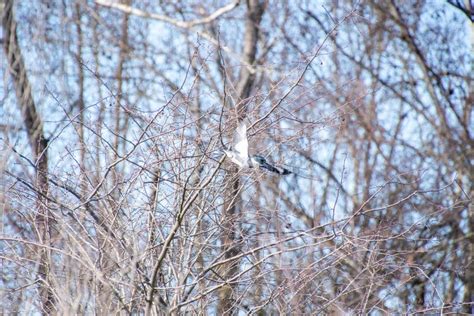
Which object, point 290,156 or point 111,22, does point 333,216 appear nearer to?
point 290,156

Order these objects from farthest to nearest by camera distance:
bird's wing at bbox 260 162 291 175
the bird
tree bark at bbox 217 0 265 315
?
tree bark at bbox 217 0 265 315
bird's wing at bbox 260 162 291 175
the bird

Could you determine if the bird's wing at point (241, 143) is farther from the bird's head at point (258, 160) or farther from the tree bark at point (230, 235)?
the tree bark at point (230, 235)

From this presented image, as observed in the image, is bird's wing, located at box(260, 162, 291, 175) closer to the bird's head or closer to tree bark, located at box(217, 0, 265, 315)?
the bird's head

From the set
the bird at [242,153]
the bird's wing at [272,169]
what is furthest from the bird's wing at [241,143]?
the bird's wing at [272,169]

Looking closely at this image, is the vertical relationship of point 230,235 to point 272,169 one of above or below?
below

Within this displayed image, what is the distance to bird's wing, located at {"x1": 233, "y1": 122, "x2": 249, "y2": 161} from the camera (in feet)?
16.8

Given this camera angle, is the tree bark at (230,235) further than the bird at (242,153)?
Yes

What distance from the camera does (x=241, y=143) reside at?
514cm

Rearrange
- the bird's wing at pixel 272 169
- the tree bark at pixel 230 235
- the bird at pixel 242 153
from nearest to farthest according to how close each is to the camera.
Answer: the bird at pixel 242 153 < the bird's wing at pixel 272 169 < the tree bark at pixel 230 235

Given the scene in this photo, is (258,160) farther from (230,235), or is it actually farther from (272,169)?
(230,235)

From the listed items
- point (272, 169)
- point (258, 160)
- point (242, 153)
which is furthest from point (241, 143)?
point (272, 169)

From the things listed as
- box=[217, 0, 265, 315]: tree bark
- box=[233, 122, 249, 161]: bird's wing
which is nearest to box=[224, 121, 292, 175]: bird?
box=[233, 122, 249, 161]: bird's wing

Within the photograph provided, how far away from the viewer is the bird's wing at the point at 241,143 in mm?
5125

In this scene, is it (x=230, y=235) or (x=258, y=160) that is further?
(x=230, y=235)
